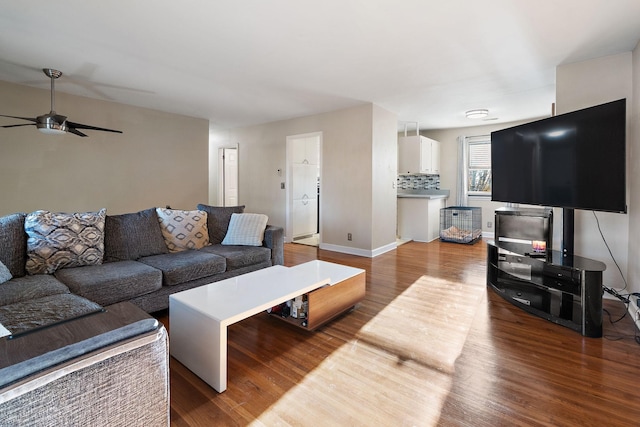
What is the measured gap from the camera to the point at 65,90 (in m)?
4.23

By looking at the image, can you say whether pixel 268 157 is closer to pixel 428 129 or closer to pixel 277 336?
pixel 428 129

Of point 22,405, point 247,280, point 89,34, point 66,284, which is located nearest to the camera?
point 22,405

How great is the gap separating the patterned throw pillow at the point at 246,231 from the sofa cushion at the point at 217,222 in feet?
0.33

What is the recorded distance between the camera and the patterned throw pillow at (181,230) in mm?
3303

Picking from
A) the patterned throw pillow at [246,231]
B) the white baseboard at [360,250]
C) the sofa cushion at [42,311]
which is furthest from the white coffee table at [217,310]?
the white baseboard at [360,250]

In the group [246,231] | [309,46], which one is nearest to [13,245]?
[246,231]

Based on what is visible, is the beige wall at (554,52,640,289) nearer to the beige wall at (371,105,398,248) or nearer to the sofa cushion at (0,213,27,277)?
the beige wall at (371,105,398,248)

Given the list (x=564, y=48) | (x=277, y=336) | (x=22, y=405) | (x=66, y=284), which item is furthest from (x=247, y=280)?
(x=564, y=48)

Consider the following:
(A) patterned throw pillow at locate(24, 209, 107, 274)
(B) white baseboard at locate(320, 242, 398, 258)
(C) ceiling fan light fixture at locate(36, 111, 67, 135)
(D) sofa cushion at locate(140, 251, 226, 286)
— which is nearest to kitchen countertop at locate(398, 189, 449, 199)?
(B) white baseboard at locate(320, 242, 398, 258)

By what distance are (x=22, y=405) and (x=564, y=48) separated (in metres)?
4.08

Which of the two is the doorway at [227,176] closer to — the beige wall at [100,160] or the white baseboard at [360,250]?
the beige wall at [100,160]

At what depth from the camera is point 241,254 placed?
129 inches

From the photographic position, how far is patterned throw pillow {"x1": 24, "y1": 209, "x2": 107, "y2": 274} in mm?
2445

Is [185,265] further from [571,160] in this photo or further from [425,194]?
[425,194]
